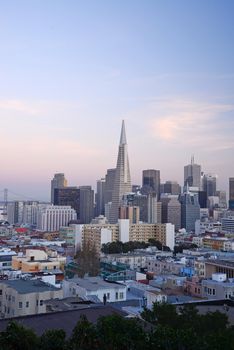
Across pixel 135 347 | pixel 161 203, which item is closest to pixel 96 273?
pixel 135 347

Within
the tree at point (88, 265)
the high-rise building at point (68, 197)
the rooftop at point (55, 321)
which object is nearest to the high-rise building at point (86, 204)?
the high-rise building at point (68, 197)

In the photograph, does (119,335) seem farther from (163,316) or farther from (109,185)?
(109,185)

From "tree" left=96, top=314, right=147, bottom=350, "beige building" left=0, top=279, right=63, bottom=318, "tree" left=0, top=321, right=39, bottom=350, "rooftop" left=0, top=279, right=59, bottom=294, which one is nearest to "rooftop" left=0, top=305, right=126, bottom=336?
"tree" left=96, top=314, right=147, bottom=350

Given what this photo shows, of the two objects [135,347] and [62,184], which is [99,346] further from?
[62,184]

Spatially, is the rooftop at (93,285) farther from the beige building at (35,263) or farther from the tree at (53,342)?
the tree at (53,342)

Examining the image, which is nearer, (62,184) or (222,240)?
(222,240)

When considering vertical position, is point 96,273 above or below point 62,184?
below
